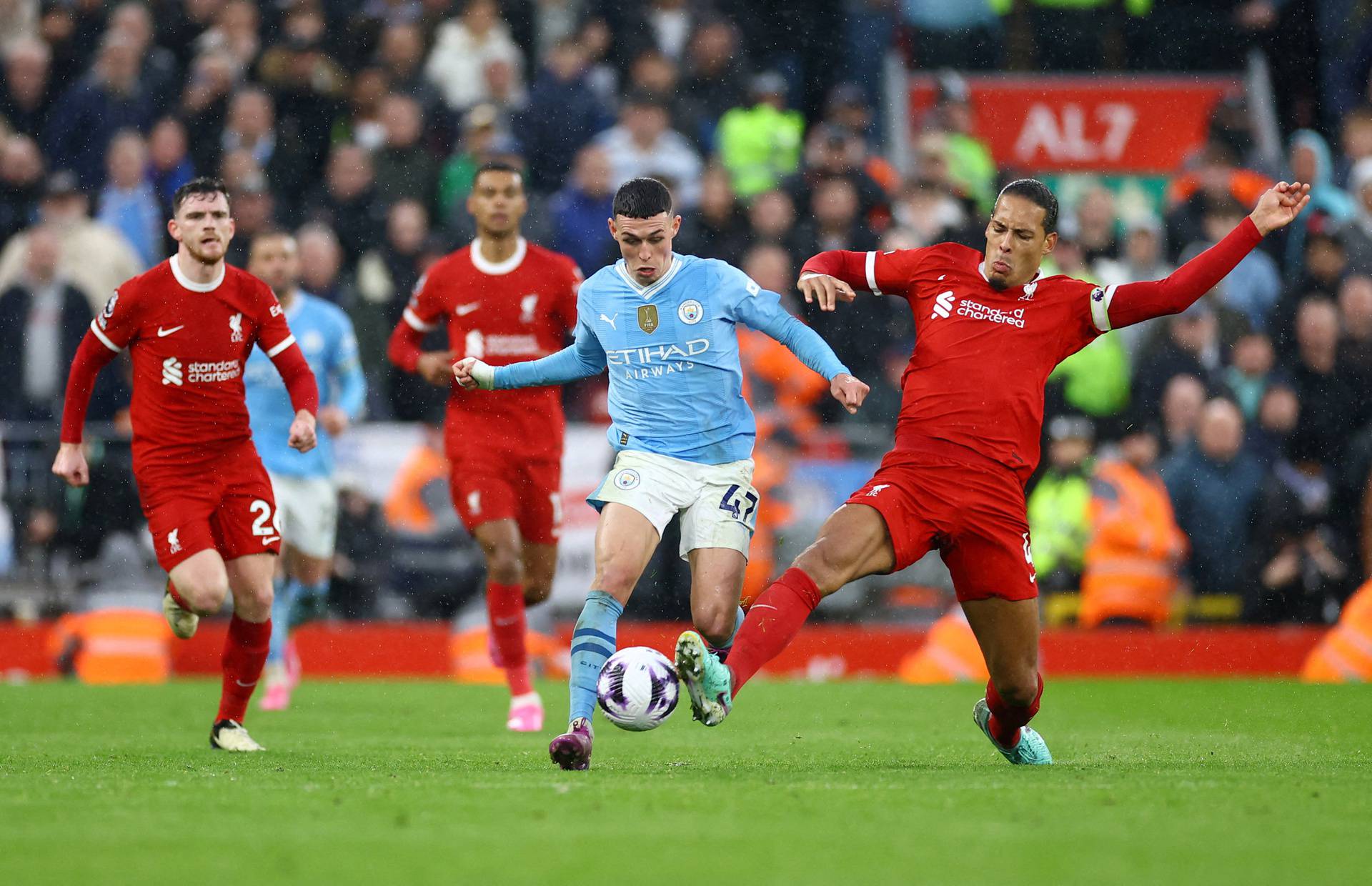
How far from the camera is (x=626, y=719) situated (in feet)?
22.6

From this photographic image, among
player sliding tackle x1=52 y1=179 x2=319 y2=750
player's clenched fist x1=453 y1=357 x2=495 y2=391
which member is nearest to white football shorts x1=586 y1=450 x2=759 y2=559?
player's clenched fist x1=453 y1=357 x2=495 y2=391

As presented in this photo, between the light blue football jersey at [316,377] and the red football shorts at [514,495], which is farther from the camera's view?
the light blue football jersey at [316,377]

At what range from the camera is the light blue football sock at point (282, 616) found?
12.6 metres

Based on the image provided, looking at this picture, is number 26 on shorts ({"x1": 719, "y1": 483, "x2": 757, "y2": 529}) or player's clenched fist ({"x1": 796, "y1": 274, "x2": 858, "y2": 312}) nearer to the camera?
player's clenched fist ({"x1": 796, "y1": 274, "x2": 858, "y2": 312})

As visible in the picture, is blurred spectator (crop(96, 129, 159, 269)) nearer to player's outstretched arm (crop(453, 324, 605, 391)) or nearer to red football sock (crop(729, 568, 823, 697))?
player's outstretched arm (crop(453, 324, 605, 391))

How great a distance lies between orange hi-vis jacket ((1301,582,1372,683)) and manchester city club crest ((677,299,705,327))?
316 inches

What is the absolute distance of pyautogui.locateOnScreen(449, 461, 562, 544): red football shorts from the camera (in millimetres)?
10555

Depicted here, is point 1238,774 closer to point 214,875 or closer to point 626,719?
point 626,719

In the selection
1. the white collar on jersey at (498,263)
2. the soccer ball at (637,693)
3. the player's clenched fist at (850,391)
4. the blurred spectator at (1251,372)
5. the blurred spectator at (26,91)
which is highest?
the blurred spectator at (26,91)

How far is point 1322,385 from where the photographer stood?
1580 centimetres

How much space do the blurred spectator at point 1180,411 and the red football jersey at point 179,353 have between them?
876 cm

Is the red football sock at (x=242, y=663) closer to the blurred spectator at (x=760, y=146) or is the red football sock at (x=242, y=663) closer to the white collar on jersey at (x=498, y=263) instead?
the white collar on jersey at (x=498, y=263)

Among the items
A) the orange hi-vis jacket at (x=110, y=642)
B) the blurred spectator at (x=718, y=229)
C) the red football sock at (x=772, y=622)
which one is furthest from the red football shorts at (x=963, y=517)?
the orange hi-vis jacket at (x=110, y=642)

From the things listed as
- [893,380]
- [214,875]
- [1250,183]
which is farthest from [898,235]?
[214,875]
